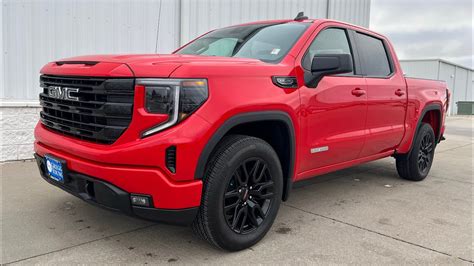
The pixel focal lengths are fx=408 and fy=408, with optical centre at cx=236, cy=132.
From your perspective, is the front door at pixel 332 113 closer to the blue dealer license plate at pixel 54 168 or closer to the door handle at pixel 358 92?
the door handle at pixel 358 92

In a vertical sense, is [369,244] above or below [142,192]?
below

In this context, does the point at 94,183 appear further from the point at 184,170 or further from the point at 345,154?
the point at 345,154

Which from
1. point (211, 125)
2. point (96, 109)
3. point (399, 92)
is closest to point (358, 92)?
Answer: point (399, 92)

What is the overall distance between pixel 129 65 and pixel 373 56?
10.4ft

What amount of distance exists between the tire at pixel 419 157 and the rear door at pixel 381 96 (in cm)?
61

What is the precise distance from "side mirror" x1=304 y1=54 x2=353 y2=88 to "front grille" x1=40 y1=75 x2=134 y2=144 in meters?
1.60

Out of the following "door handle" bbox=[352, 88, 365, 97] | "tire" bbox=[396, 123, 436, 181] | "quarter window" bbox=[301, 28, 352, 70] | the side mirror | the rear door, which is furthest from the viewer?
"tire" bbox=[396, 123, 436, 181]

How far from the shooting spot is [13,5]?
18.8 feet

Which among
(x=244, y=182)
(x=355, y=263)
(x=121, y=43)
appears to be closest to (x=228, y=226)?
(x=244, y=182)

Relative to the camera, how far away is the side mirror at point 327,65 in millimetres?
3434

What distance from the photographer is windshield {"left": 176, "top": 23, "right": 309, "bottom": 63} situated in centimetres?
368

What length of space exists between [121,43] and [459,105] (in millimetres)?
26259

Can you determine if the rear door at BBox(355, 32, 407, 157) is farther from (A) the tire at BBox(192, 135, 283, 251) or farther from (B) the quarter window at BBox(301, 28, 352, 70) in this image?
(A) the tire at BBox(192, 135, 283, 251)

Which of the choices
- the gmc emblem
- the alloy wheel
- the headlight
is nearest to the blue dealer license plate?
the gmc emblem
